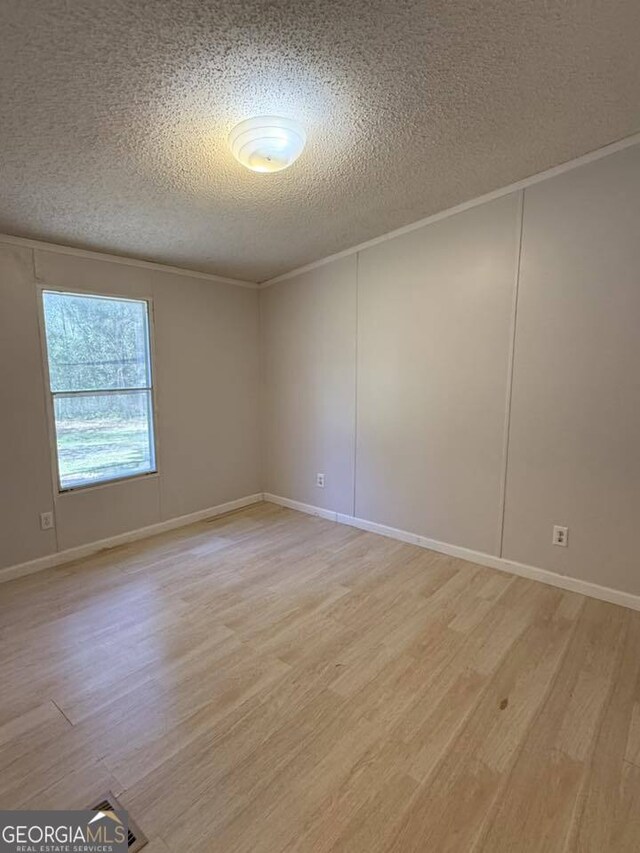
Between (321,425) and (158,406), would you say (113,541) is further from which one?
(321,425)

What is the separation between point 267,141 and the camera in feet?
5.86

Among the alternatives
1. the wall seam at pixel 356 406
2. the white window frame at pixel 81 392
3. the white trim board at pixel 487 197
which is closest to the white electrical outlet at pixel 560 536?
the wall seam at pixel 356 406

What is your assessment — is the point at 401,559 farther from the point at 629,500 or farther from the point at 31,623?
the point at 31,623

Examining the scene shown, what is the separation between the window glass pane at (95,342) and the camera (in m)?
2.95

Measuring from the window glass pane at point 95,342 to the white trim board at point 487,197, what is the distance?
1.52 metres

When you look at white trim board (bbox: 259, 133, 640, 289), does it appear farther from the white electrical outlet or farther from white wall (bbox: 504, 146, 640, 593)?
the white electrical outlet

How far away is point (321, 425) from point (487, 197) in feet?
7.22

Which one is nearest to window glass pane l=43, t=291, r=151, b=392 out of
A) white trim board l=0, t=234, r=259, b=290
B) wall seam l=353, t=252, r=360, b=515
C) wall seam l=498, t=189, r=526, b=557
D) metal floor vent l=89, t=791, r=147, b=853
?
white trim board l=0, t=234, r=259, b=290

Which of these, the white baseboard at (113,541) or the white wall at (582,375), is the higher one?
the white wall at (582,375)

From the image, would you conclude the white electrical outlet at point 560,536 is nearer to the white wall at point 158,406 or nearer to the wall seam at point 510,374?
the wall seam at point 510,374

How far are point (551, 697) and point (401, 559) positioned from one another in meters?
1.38

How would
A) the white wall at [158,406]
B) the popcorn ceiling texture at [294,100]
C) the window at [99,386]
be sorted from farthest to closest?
the window at [99,386] → the white wall at [158,406] → the popcorn ceiling texture at [294,100]

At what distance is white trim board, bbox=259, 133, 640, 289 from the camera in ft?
7.53

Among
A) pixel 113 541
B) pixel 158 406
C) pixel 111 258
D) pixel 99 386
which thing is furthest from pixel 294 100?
pixel 113 541
